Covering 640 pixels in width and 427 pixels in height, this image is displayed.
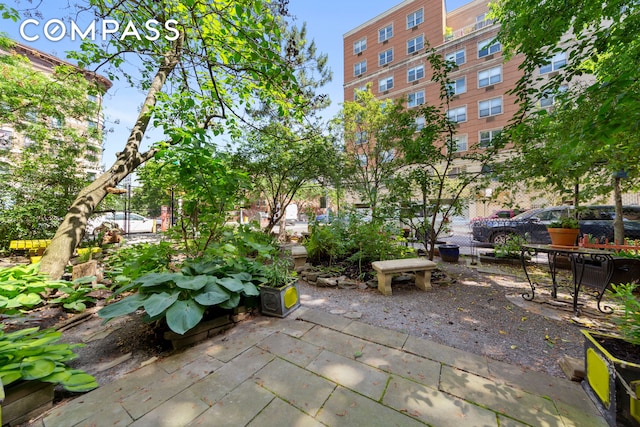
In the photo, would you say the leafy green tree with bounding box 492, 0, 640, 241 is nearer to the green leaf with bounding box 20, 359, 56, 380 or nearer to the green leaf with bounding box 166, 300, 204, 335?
the green leaf with bounding box 166, 300, 204, 335

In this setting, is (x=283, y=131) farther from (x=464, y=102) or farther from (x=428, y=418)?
(x=464, y=102)

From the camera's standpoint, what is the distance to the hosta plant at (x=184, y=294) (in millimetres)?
1790

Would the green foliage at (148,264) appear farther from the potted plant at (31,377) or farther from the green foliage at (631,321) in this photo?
the green foliage at (631,321)

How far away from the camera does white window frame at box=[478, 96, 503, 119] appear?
14.6 m

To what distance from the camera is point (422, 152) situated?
4.67m

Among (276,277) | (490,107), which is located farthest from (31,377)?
(490,107)

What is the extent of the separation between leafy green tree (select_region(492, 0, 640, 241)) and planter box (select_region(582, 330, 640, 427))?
1.68 metres

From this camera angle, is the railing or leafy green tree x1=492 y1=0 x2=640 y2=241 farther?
the railing

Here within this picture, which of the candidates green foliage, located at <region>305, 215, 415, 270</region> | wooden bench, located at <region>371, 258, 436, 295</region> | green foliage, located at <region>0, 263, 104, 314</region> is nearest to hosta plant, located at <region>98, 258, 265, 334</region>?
green foliage, located at <region>0, 263, 104, 314</region>

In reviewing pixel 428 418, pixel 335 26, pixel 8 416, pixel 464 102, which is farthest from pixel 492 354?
pixel 464 102

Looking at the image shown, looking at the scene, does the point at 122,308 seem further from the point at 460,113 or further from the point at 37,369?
the point at 460,113

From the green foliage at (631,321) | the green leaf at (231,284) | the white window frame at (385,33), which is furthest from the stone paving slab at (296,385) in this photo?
the white window frame at (385,33)

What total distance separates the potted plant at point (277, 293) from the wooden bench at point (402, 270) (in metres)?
1.40

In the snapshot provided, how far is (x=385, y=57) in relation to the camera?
1809cm
